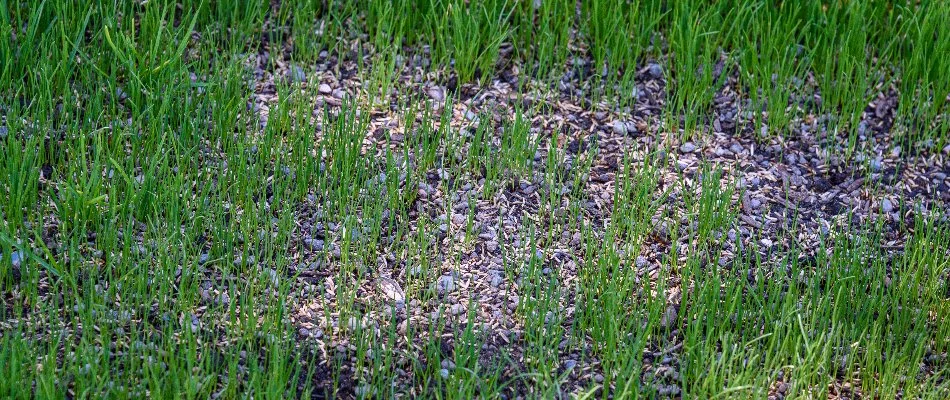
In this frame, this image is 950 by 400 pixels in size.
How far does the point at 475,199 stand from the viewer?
12.8 feet

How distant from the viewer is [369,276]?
3682 mm

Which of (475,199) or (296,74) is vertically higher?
(296,74)

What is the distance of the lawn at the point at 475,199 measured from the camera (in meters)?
3.27

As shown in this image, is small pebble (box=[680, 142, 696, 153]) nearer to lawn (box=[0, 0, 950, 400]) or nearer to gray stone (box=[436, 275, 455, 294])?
lawn (box=[0, 0, 950, 400])

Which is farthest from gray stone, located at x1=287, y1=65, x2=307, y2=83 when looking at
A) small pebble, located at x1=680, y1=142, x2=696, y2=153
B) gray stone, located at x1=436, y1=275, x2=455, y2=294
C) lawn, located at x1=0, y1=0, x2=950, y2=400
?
small pebble, located at x1=680, y1=142, x2=696, y2=153

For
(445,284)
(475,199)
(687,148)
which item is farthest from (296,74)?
(687,148)

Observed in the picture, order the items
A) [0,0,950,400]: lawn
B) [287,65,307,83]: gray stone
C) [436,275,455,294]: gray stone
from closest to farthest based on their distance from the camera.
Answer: [0,0,950,400]: lawn, [436,275,455,294]: gray stone, [287,65,307,83]: gray stone

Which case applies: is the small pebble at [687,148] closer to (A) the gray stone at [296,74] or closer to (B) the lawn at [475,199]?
(B) the lawn at [475,199]

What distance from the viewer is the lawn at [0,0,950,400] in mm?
3271

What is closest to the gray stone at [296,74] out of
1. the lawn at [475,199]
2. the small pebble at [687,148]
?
the lawn at [475,199]

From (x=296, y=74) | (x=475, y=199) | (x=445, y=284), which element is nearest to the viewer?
(x=445, y=284)

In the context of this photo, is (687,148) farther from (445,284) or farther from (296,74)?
(296,74)

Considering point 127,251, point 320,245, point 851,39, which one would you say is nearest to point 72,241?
point 127,251

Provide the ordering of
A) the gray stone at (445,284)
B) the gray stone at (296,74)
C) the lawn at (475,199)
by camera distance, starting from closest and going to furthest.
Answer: the lawn at (475,199) < the gray stone at (445,284) < the gray stone at (296,74)
